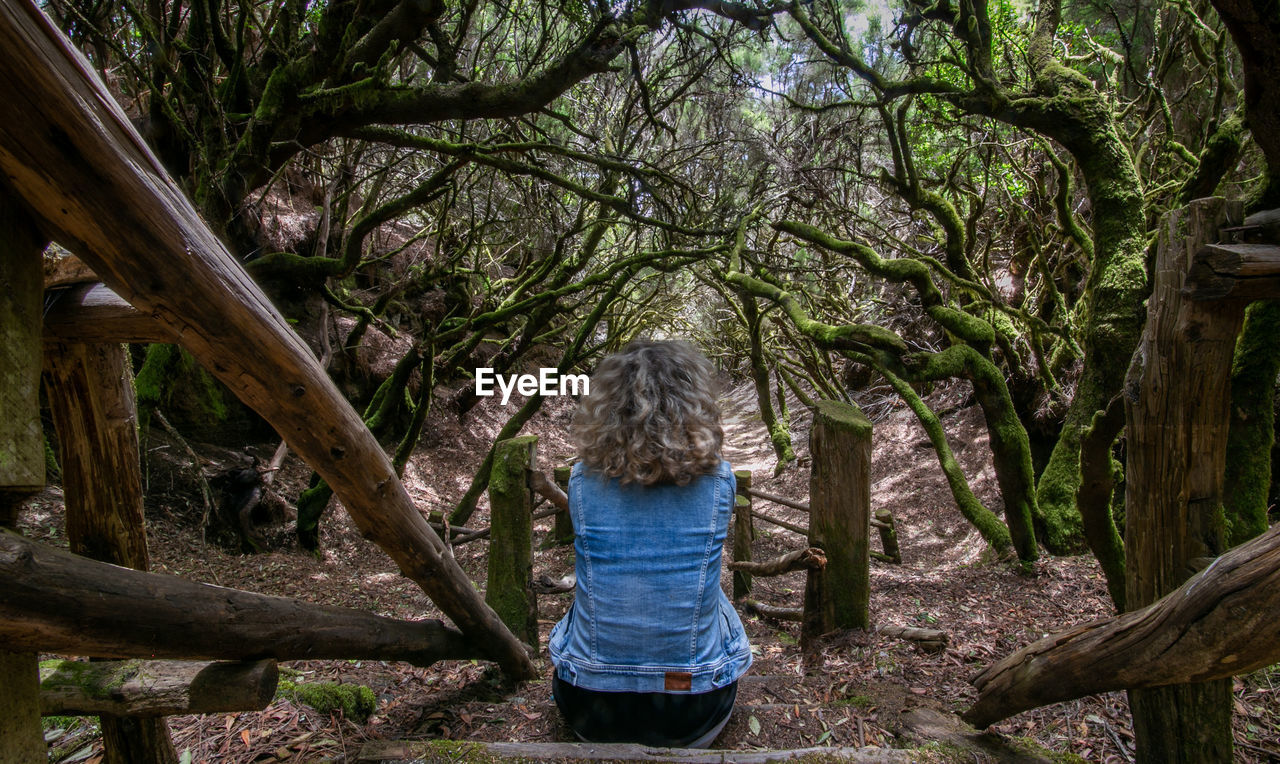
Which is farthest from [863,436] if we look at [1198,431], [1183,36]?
[1183,36]

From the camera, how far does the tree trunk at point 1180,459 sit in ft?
6.20

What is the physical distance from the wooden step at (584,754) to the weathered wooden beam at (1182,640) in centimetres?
50

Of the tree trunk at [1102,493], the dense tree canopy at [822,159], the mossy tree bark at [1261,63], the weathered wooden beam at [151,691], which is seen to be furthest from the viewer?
the dense tree canopy at [822,159]

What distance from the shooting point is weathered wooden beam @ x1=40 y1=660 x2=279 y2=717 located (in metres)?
1.63

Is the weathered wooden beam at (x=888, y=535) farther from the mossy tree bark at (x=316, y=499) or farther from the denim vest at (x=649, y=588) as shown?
the mossy tree bark at (x=316, y=499)

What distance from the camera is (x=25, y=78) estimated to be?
1.06 meters

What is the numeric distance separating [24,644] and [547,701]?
208 cm

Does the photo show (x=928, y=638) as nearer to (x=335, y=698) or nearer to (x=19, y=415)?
(x=335, y=698)

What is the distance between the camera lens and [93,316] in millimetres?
1664

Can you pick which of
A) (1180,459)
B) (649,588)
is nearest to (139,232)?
(649,588)

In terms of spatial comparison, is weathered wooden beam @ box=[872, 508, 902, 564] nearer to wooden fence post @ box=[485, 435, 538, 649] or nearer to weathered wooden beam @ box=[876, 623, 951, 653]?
weathered wooden beam @ box=[876, 623, 951, 653]

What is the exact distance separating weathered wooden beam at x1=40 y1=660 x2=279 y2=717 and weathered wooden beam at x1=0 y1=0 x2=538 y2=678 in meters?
0.57

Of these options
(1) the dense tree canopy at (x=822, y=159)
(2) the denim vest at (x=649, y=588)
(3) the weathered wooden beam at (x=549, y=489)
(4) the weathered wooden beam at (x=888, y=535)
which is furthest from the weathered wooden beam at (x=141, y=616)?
(4) the weathered wooden beam at (x=888, y=535)

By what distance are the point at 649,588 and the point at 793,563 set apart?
1518mm
